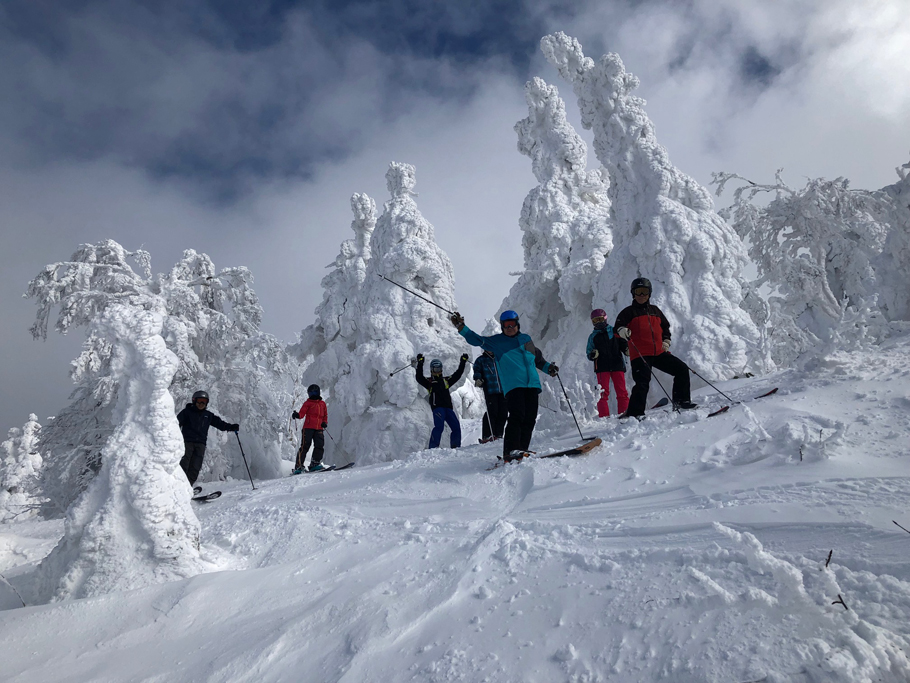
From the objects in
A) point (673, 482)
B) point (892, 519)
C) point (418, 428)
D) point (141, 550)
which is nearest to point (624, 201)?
point (418, 428)

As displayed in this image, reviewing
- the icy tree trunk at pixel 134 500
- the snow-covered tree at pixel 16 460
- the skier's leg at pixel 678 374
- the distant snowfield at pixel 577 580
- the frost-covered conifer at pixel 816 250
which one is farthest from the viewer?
the snow-covered tree at pixel 16 460

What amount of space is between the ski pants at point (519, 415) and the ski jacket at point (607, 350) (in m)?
2.42

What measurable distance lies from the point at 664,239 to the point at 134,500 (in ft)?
38.5

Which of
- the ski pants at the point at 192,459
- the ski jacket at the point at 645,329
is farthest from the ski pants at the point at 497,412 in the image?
the ski pants at the point at 192,459

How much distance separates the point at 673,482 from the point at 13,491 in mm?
26685

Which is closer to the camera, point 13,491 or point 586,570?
point 586,570

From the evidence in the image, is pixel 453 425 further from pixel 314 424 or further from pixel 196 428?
pixel 196 428

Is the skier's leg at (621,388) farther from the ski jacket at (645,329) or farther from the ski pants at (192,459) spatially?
the ski pants at (192,459)

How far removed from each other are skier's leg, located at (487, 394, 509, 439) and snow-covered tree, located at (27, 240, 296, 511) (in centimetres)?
675

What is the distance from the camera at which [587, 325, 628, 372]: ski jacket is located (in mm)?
7402

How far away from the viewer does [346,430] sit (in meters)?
15.3

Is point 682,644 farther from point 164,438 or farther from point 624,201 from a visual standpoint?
point 624,201

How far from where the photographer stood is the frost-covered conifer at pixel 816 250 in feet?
46.5

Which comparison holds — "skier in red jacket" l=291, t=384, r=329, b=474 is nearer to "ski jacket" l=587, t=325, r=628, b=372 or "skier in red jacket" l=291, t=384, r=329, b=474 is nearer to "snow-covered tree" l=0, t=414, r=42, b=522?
"ski jacket" l=587, t=325, r=628, b=372
